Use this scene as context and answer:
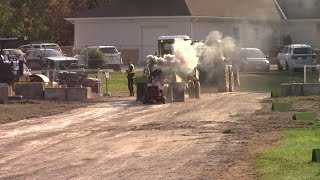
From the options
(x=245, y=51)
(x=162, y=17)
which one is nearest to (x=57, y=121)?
(x=245, y=51)

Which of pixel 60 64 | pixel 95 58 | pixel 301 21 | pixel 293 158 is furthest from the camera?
pixel 301 21

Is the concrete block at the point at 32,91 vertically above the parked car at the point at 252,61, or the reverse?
the parked car at the point at 252,61

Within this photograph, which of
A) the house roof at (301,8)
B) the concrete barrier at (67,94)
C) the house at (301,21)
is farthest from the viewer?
the house at (301,21)

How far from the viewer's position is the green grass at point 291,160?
14.3m

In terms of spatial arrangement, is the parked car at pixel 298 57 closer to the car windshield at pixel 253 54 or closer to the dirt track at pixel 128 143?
the car windshield at pixel 253 54

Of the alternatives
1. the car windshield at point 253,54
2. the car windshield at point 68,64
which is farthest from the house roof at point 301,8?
the car windshield at point 68,64

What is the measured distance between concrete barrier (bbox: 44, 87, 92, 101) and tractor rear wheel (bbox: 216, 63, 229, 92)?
7.55 m

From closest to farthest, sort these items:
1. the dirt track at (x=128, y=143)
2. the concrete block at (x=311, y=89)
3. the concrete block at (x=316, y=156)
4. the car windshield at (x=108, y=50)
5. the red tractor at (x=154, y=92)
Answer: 1. the dirt track at (x=128, y=143)
2. the concrete block at (x=316, y=156)
3. the red tractor at (x=154, y=92)
4. the concrete block at (x=311, y=89)
5. the car windshield at (x=108, y=50)

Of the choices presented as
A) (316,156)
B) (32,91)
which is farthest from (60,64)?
(316,156)

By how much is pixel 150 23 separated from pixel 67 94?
30.1 m

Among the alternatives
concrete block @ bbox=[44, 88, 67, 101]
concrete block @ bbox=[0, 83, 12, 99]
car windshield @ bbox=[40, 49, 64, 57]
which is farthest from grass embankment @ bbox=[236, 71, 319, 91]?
car windshield @ bbox=[40, 49, 64, 57]

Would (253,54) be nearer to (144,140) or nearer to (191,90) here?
(191,90)

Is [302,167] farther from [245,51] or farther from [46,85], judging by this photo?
[245,51]

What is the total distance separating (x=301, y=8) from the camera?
54.9 meters
